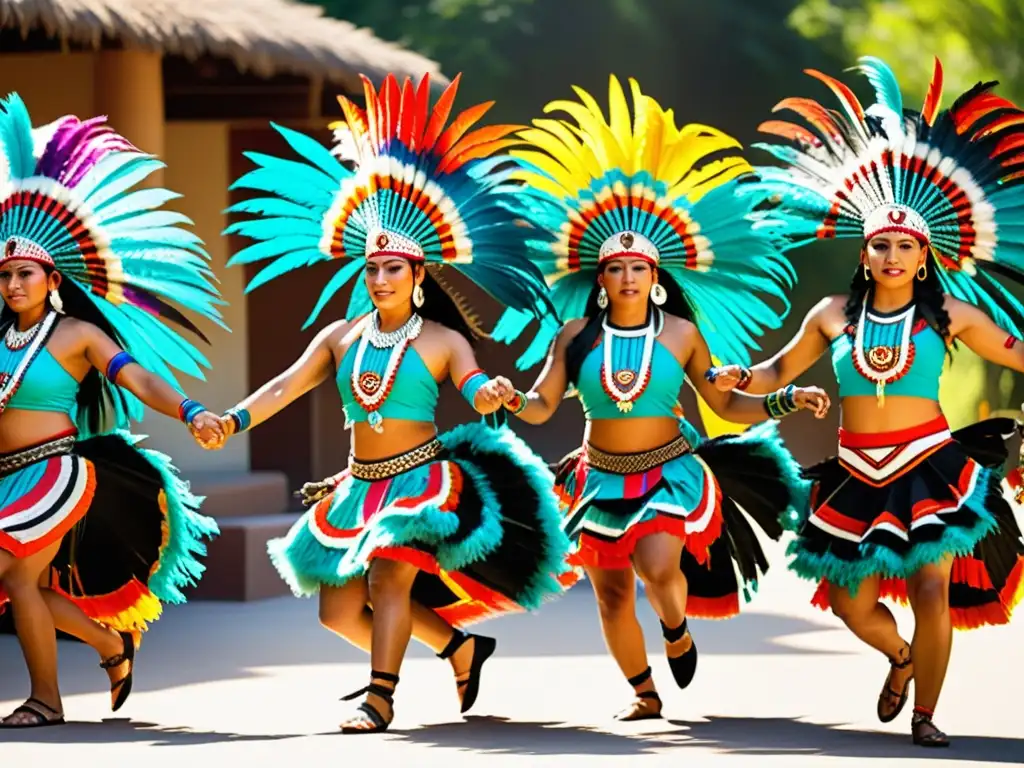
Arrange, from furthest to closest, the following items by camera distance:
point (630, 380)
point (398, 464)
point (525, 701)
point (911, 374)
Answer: point (525, 701)
point (630, 380)
point (398, 464)
point (911, 374)

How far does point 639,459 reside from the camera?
6.95 metres

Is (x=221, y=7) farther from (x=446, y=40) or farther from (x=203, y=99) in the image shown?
(x=446, y=40)

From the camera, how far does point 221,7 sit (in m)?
11.7

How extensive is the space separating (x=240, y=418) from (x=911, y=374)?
2.12m

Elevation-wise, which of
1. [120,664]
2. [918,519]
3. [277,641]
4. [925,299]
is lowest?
[277,641]

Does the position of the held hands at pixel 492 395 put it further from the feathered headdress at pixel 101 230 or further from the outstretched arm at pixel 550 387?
the feathered headdress at pixel 101 230

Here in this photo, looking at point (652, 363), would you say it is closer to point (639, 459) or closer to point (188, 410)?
point (639, 459)

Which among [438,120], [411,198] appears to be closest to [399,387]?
[411,198]

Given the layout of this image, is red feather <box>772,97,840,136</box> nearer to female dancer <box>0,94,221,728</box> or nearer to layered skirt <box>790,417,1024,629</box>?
layered skirt <box>790,417,1024,629</box>

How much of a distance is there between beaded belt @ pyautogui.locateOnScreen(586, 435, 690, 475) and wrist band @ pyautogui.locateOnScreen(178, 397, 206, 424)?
132 cm

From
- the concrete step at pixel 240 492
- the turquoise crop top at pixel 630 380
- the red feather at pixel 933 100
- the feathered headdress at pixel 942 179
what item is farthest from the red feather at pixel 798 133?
the concrete step at pixel 240 492

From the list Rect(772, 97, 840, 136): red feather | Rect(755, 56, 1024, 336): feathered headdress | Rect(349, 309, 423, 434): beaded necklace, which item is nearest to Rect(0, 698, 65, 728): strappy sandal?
Rect(349, 309, 423, 434): beaded necklace

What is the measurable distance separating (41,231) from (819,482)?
2.68 metres

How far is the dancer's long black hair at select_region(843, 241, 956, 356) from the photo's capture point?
6695 mm
